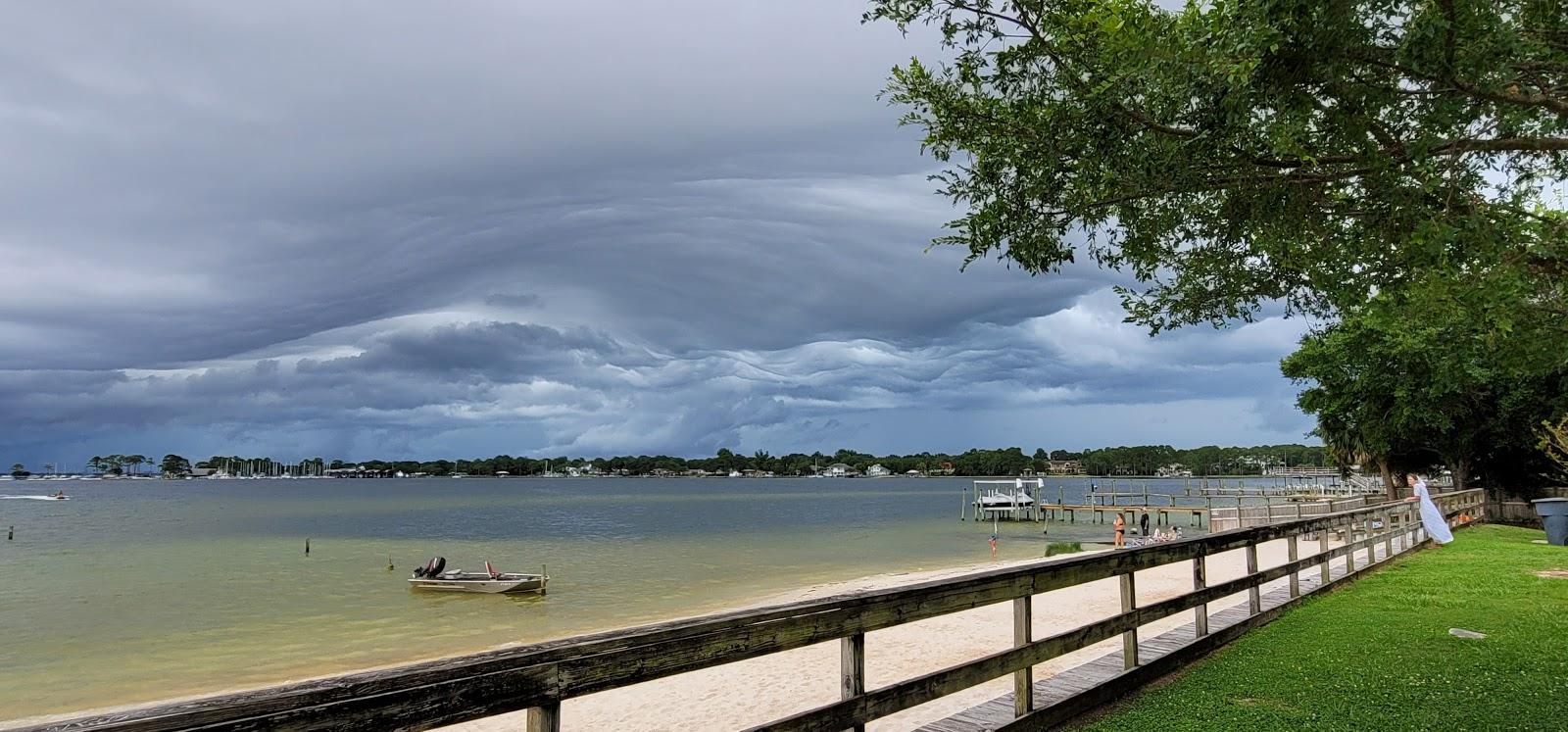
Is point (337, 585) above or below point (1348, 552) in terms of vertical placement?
below

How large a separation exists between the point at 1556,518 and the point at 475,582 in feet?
104

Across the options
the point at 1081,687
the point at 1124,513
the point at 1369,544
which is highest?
the point at 1369,544

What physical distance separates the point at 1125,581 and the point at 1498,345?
14.1 ft

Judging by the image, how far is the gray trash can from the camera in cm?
1916

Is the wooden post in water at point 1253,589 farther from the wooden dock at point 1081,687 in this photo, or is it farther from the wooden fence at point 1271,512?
the wooden fence at point 1271,512

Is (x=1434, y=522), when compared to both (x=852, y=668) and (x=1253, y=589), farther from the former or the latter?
(x=852, y=668)

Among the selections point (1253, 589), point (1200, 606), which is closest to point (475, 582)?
point (1253, 589)

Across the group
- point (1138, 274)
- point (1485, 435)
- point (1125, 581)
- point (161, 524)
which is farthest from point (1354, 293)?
point (161, 524)

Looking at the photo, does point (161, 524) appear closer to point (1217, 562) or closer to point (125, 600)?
point (125, 600)

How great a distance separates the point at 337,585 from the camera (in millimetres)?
36875

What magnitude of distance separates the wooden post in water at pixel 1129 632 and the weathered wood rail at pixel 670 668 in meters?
0.01

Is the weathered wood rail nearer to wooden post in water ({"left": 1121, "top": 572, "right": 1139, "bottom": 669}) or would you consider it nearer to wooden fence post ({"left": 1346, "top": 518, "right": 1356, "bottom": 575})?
wooden post in water ({"left": 1121, "top": 572, "right": 1139, "bottom": 669})

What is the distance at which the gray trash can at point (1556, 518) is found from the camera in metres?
19.2

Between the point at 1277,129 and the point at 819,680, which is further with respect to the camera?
the point at 819,680
